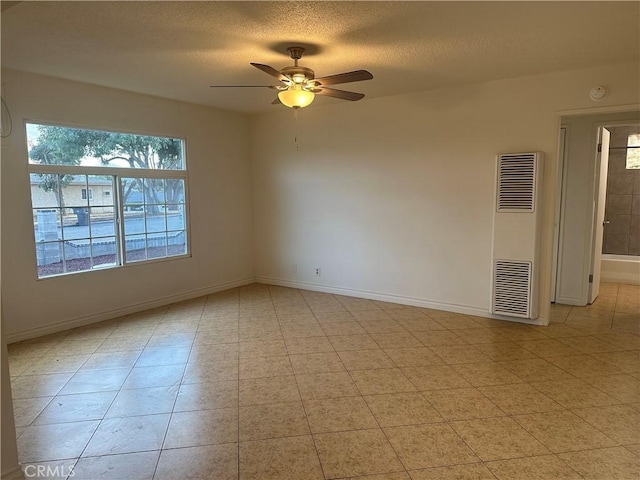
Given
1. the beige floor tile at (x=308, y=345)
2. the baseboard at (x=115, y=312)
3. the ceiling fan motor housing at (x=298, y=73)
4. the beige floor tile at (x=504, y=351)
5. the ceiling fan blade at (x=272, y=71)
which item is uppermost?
the ceiling fan motor housing at (x=298, y=73)

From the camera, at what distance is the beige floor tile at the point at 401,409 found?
2.51 m

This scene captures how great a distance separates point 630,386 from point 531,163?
2096 millimetres

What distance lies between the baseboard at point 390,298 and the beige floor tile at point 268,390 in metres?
2.31

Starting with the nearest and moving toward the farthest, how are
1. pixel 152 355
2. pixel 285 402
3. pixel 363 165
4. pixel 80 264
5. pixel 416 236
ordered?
pixel 285 402 < pixel 152 355 < pixel 80 264 < pixel 416 236 < pixel 363 165

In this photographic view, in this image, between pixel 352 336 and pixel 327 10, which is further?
pixel 352 336

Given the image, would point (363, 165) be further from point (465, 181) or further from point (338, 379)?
point (338, 379)

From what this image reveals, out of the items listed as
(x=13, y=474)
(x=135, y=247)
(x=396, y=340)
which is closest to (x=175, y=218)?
(x=135, y=247)

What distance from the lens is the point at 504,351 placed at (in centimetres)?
356

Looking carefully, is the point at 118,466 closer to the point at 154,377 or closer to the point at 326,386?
the point at 154,377

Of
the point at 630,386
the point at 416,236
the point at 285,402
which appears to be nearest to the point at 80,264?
the point at 285,402

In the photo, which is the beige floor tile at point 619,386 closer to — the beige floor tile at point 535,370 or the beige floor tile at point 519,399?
the beige floor tile at point 535,370

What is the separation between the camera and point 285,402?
8.99ft

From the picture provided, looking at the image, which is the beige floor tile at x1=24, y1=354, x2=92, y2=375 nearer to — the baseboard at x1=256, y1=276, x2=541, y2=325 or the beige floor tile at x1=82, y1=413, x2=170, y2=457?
the beige floor tile at x1=82, y1=413, x2=170, y2=457

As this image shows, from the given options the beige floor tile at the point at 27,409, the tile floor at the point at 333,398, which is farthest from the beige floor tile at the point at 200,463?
the beige floor tile at the point at 27,409
